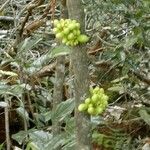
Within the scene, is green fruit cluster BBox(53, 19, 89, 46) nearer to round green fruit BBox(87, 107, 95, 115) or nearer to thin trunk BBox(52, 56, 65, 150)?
round green fruit BBox(87, 107, 95, 115)

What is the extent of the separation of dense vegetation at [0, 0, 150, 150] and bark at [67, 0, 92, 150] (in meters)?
0.13

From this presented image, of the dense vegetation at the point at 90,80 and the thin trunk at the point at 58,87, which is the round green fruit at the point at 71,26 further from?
the thin trunk at the point at 58,87

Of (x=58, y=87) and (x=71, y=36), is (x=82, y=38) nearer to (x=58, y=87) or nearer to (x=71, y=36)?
(x=71, y=36)

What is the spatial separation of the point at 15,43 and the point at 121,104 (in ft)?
1.94

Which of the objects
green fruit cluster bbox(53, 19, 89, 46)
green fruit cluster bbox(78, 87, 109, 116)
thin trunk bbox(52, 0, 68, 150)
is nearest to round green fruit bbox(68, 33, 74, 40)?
green fruit cluster bbox(53, 19, 89, 46)

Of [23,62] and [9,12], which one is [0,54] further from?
[9,12]

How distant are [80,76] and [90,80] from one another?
2.82 ft

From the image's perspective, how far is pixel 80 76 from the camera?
1020 mm

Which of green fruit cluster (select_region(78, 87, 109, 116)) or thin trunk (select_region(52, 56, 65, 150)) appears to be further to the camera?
thin trunk (select_region(52, 56, 65, 150))

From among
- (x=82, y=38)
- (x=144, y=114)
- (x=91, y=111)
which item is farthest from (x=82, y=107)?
(x=144, y=114)

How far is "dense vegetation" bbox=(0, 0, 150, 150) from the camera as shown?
1.45 m

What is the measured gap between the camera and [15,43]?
81.5 inches

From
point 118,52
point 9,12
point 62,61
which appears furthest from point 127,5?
point 9,12

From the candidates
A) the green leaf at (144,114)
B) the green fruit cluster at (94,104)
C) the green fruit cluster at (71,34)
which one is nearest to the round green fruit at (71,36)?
the green fruit cluster at (71,34)
